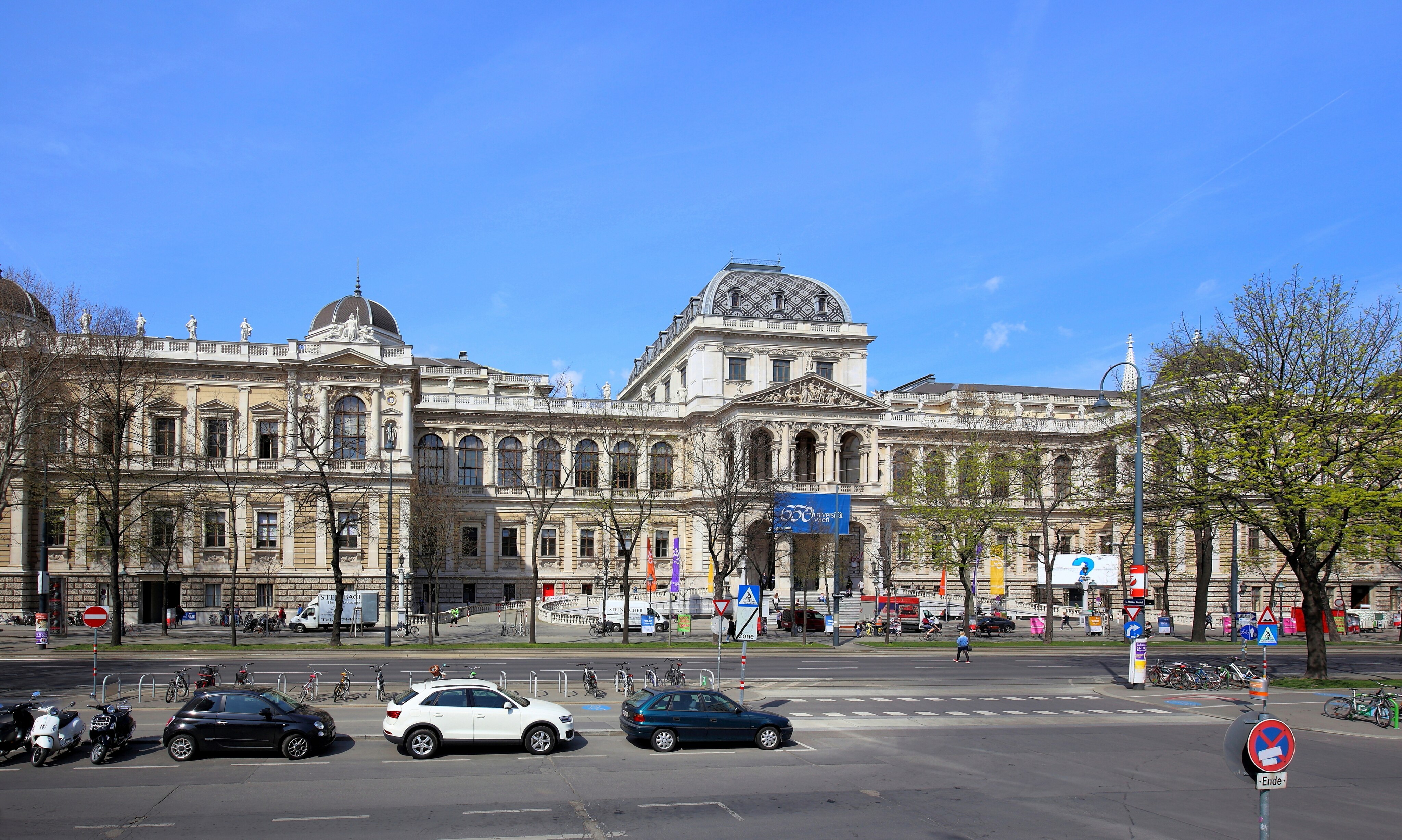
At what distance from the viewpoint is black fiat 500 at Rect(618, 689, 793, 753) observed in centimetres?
2166

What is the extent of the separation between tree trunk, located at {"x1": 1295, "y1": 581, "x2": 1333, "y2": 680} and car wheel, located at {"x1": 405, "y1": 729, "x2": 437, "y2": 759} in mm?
31547

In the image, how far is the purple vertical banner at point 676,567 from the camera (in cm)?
6856

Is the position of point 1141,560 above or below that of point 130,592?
above

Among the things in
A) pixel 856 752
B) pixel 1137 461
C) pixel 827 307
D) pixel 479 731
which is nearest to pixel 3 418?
pixel 479 731

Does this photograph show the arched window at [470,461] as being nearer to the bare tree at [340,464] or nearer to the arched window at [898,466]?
the bare tree at [340,464]

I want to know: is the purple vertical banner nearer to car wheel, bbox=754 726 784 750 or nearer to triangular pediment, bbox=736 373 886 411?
triangular pediment, bbox=736 373 886 411

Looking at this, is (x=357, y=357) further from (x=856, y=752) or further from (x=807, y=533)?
(x=856, y=752)

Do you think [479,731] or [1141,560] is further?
[1141,560]

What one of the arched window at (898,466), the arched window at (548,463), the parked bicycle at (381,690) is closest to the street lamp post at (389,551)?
the arched window at (548,463)

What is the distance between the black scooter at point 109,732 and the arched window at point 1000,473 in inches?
2074

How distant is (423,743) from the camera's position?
67.3ft

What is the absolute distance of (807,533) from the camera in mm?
72812

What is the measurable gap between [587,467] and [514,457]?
666cm

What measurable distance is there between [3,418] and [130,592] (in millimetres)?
35386
